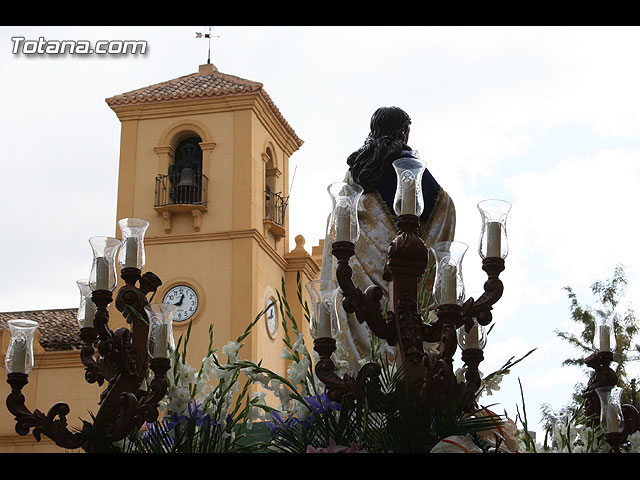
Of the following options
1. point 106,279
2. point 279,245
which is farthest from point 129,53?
point 279,245

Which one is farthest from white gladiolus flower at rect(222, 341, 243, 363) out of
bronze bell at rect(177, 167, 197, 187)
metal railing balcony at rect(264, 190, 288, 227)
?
metal railing balcony at rect(264, 190, 288, 227)

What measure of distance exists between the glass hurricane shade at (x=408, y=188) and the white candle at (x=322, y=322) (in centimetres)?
41

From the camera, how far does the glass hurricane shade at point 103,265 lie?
13.2 feet

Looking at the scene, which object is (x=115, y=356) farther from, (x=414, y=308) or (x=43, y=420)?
(x=414, y=308)

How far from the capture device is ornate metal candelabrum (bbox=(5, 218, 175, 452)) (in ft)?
12.3

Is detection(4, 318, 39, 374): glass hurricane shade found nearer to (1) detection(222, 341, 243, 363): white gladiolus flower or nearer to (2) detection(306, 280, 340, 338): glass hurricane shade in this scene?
(1) detection(222, 341, 243, 363): white gladiolus flower

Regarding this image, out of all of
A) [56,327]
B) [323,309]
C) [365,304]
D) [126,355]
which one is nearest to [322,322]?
[323,309]

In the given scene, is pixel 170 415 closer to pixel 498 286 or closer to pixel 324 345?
pixel 324 345

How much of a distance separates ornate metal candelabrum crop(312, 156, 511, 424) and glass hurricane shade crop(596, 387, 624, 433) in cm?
52

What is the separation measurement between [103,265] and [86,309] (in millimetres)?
453

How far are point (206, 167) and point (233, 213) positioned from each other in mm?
1350

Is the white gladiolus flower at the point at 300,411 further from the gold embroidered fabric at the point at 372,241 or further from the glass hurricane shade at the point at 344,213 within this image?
the gold embroidered fabric at the point at 372,241
